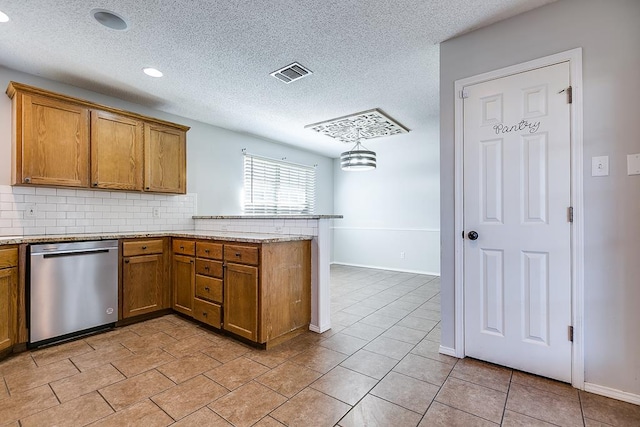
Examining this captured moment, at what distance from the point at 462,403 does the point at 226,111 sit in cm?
382

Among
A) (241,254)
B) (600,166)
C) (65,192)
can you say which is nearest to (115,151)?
(65,192)

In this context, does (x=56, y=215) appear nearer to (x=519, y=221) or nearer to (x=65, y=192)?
(x=65, y=192)

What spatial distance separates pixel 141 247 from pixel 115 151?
3.41 feet

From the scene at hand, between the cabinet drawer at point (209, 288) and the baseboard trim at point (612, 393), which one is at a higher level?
the cabinet drawer at point (209, 288)

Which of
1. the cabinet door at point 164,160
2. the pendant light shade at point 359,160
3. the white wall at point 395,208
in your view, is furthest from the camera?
the white wall at point 395,208

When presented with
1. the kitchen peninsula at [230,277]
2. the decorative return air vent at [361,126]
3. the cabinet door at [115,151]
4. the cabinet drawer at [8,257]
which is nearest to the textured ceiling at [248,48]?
the decorative return air vent at [361,126]

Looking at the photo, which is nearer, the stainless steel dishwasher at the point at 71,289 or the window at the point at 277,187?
the stainless steel dishwasher at the point at 71,289

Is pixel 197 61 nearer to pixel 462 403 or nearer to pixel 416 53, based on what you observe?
pixel 416 53

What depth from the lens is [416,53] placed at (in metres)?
2.55

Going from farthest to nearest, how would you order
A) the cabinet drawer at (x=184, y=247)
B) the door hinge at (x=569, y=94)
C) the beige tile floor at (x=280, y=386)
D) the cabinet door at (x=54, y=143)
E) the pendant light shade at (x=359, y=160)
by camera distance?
1. the pendant light shade at (x=359, y=160)
2. the cabinet drawer at (x=184, y=247)
3. the cabinet door at (x=54, y=143)
4. the door hinge at (x=569, y=94)
5. the beige tile floor at (x=280, y=386)

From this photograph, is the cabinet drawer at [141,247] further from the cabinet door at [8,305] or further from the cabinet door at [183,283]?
the cabinet door at [8,305]

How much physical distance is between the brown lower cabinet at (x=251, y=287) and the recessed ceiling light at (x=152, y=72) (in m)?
1.66

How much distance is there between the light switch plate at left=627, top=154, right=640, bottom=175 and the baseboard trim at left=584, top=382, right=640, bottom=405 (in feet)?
4.18

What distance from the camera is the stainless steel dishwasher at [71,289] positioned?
2.49 meters
